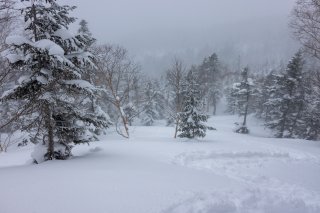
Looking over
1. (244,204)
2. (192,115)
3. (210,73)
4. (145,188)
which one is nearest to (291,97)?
(192,115)

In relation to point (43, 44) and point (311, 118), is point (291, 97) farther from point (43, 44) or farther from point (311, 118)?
point (43, 44)

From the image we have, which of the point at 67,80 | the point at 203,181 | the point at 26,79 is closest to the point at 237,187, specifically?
the point at 203,181

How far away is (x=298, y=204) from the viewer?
23.6ft

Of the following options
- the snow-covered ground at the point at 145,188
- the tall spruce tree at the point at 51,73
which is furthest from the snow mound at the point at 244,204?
the tall spruce tree at the point at 51,73

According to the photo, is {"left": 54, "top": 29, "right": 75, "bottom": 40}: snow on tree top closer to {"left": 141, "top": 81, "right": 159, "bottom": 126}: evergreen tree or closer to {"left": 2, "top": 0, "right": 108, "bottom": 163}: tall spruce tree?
{"left": 2, "top": 0, "right": 108, "bottom": 163}: tall spruce tree

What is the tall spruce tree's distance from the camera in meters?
7.77

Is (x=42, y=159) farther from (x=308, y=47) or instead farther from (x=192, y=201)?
(x=308, y=47)

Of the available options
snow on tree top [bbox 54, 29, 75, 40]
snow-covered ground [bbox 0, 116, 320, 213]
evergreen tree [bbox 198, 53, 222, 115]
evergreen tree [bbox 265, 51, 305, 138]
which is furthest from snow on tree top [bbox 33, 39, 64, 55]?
evergreen tree [bbox 198, 53, 222, 115]

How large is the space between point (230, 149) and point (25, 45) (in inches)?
421

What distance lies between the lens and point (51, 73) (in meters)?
8.31

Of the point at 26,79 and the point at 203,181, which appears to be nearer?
the point at 203,181

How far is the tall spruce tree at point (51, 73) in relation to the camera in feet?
25.5

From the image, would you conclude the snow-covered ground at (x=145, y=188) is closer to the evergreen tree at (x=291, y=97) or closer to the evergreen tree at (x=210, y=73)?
the evergreen tree at (x=291, y=97)

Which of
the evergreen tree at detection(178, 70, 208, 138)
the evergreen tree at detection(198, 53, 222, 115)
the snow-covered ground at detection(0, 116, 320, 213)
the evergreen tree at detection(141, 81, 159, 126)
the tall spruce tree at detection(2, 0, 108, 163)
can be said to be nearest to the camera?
the snow-covered ground at detection(0, 116, 320, 213)
